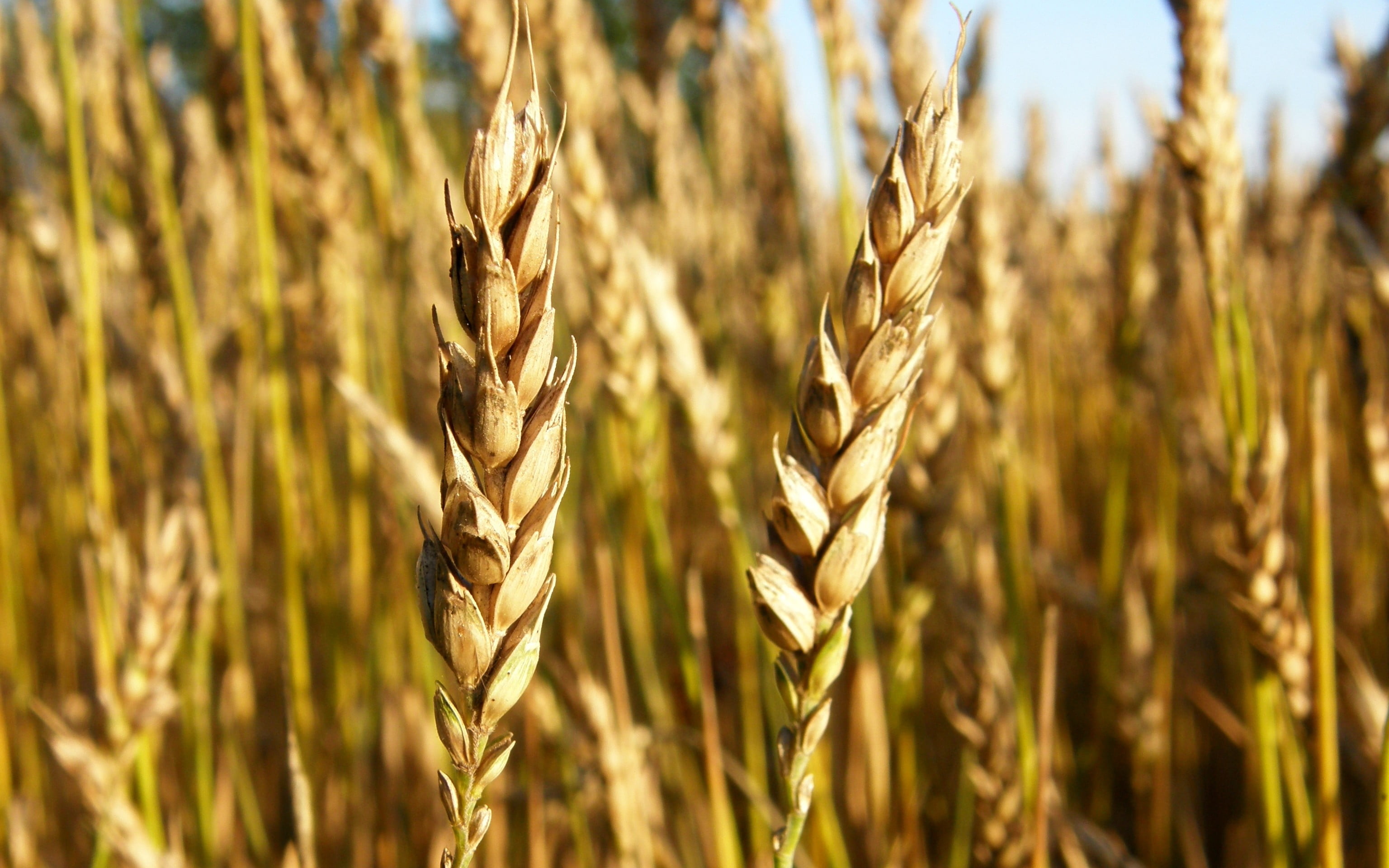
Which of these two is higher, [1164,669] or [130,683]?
[130,683]

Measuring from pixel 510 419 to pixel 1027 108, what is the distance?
81.2 inches

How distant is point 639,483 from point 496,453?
2.18ft

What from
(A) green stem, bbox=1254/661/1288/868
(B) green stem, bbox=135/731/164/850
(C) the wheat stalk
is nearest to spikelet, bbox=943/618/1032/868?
(A) green stem, bbox=1254/661/1288/868

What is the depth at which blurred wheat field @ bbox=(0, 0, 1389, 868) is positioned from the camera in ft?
1.11

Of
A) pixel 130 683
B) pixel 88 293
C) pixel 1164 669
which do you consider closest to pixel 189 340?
pixel 88 293

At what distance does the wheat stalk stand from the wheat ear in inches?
3.4

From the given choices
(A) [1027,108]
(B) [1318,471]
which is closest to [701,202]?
(A) [1027,108]

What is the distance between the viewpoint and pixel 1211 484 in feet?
4.61

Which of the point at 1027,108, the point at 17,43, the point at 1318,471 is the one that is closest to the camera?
the point at 1318,471

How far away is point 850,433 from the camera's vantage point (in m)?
0.34

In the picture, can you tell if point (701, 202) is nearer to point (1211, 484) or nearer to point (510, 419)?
point (1211, 484)

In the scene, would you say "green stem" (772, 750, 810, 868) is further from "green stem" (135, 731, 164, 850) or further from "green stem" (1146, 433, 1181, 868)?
"green stem" (1146, 433, 1181, 868)

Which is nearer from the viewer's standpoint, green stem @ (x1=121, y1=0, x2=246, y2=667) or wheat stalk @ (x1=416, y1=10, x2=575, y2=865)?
wheat stalk @ (x1=416, y1=10, x2=575, y2=865)

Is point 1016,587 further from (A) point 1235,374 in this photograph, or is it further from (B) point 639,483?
(B) point 639,483
